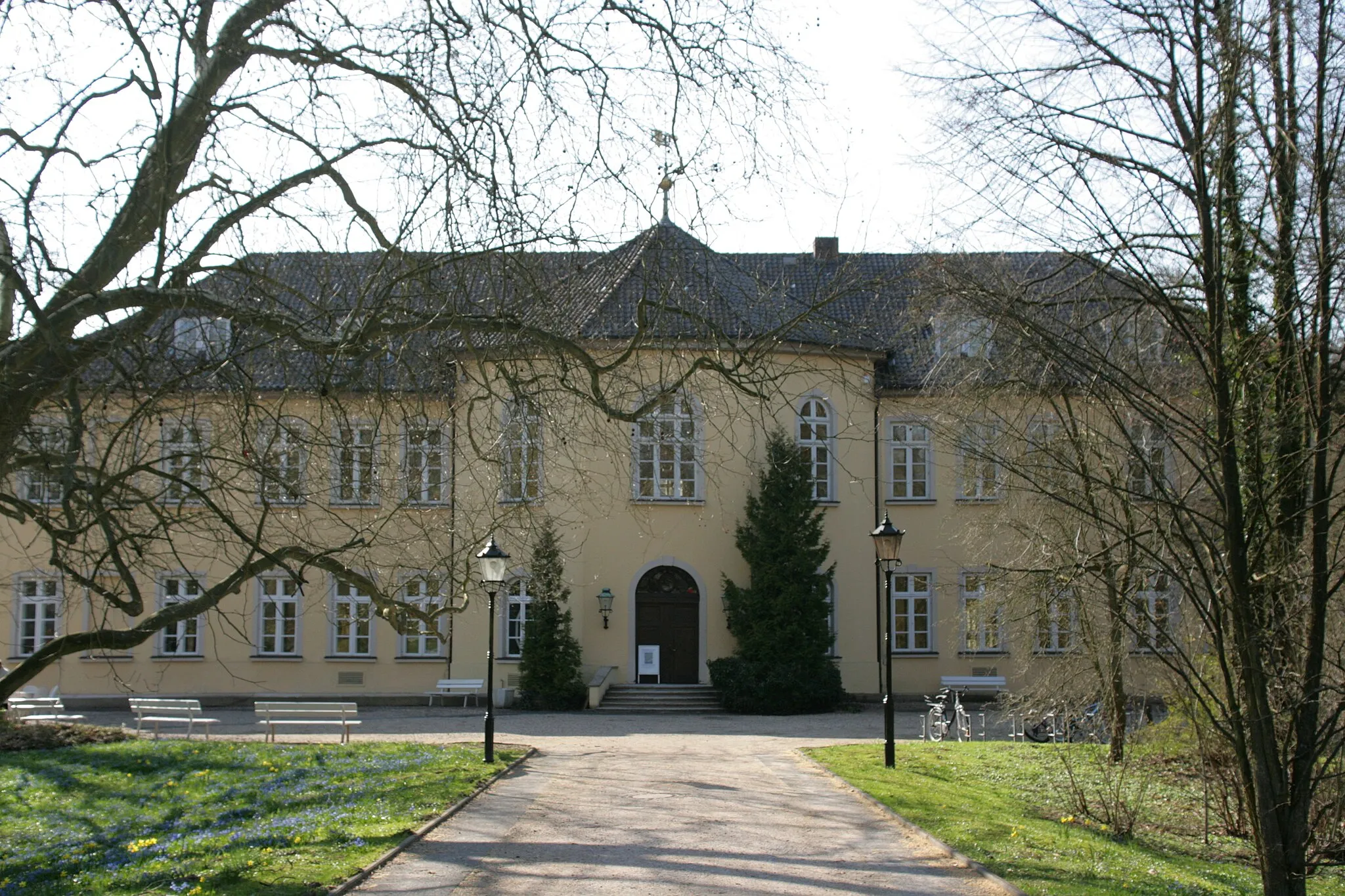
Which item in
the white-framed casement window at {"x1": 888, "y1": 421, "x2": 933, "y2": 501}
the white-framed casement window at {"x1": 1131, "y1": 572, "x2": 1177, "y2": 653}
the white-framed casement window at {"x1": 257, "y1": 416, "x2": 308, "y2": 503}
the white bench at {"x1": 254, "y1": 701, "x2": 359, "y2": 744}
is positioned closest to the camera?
the white-framed casement window at {"x1": 257, "y1": 416, "x2": 308, "y2": 503}

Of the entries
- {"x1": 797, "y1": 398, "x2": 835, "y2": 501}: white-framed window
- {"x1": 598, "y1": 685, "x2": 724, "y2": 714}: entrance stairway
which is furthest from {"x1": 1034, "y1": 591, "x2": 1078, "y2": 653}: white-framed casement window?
{"x1": 797, "y1": 398, "x2": 835, "y2": 501}: white-framed window

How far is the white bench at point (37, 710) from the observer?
22.0 metres

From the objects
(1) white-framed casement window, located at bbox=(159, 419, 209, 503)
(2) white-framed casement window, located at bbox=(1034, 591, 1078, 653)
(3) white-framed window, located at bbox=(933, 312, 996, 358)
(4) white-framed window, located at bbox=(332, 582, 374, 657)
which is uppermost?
(3) white-framed window, located at bbox=(933, 312, 996, 358)

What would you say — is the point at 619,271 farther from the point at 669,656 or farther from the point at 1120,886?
the point at 669,656

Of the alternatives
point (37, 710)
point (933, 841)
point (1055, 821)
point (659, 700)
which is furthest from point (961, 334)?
point (37, 710)

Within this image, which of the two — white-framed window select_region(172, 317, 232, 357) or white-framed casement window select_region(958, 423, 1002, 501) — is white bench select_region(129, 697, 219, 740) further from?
white-framed casement window select_region(958, 423, 1002, 501)

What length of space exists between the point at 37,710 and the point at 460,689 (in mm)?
8497

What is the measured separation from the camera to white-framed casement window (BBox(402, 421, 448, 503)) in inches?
389

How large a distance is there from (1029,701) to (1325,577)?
391 inches

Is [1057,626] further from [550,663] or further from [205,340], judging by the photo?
[205,340]

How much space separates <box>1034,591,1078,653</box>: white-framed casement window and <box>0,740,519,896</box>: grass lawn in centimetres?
697

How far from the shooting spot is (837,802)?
1317 cm

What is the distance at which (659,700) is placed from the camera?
88.9ft

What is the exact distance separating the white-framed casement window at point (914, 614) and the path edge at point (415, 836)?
1559 cm
